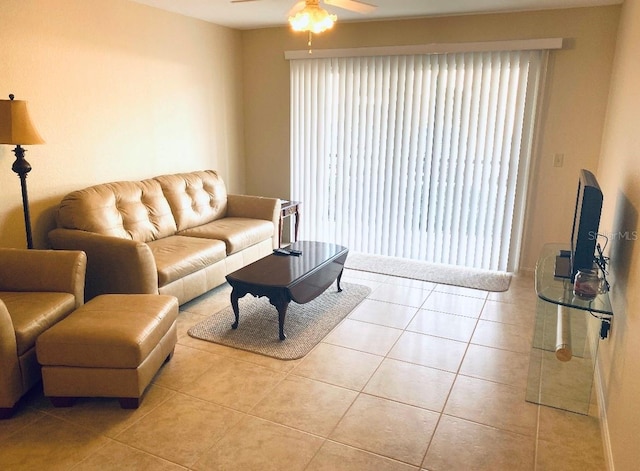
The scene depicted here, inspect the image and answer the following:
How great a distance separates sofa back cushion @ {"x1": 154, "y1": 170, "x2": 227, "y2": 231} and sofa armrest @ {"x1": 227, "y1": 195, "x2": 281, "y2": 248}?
88 mm

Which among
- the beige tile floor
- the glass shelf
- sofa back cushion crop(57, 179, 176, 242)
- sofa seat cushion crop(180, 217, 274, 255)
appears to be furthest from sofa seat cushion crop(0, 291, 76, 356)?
the glass shelf

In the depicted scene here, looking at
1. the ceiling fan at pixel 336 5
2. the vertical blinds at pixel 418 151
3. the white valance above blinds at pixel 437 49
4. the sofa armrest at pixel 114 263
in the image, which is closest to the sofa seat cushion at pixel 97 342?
the sofa armrest at pixel 114 263

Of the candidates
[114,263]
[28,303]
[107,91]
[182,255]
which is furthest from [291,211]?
[28,303]

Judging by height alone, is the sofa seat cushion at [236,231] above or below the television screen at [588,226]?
below

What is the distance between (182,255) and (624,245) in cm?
287

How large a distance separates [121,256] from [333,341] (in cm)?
155

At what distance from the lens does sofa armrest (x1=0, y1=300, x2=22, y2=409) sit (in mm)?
2213

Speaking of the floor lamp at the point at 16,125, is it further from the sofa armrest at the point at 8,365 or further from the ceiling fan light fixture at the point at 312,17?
the ceiling fan light fixture at the point at 312,17

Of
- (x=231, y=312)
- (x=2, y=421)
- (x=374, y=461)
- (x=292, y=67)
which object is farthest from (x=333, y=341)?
(x=292, y=67)

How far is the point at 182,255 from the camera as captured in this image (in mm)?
3580

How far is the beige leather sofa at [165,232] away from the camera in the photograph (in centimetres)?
322

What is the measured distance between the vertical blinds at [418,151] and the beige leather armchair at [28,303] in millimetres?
3094

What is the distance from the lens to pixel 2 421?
2309 mm

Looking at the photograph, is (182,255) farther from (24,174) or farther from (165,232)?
(24,174)
